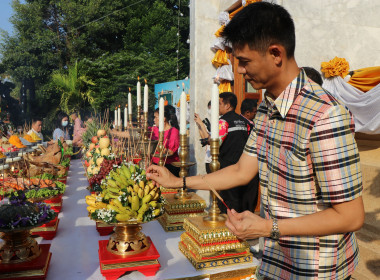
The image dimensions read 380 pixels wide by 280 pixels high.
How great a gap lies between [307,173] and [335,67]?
9.45ft

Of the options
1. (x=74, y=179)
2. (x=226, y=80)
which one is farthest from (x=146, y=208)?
(x=226, y=80)

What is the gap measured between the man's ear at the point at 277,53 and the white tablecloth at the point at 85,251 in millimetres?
951

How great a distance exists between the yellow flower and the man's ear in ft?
8.54

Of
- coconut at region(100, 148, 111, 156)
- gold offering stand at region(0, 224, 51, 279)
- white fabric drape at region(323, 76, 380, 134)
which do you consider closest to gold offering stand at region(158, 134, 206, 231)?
gold offering stand at region(0, 224, 51, 279)

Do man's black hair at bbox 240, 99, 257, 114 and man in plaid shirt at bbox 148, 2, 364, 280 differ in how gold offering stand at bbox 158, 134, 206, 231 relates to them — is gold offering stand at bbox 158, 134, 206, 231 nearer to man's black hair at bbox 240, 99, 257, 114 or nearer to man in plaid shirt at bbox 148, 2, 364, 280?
man in plaid shirt at bbox 148, 2, 364, 280

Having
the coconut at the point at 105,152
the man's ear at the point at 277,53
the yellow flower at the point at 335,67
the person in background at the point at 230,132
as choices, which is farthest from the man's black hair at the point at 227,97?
the man's ear at the point at 277,53

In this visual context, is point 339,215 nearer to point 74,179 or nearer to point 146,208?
point 146,208

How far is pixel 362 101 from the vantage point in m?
3.62

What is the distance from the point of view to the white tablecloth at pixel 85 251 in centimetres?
139

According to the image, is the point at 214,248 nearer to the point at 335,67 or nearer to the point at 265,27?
the point at 265,27

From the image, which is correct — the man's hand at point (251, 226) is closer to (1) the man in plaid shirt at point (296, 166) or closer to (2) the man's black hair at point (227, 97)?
(1) the man in plaid shirt at point (296, 166)

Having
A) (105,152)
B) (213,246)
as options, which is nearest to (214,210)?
(213,246)

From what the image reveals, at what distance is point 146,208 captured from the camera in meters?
1.47

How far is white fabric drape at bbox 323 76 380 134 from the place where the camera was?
3.48 metres
